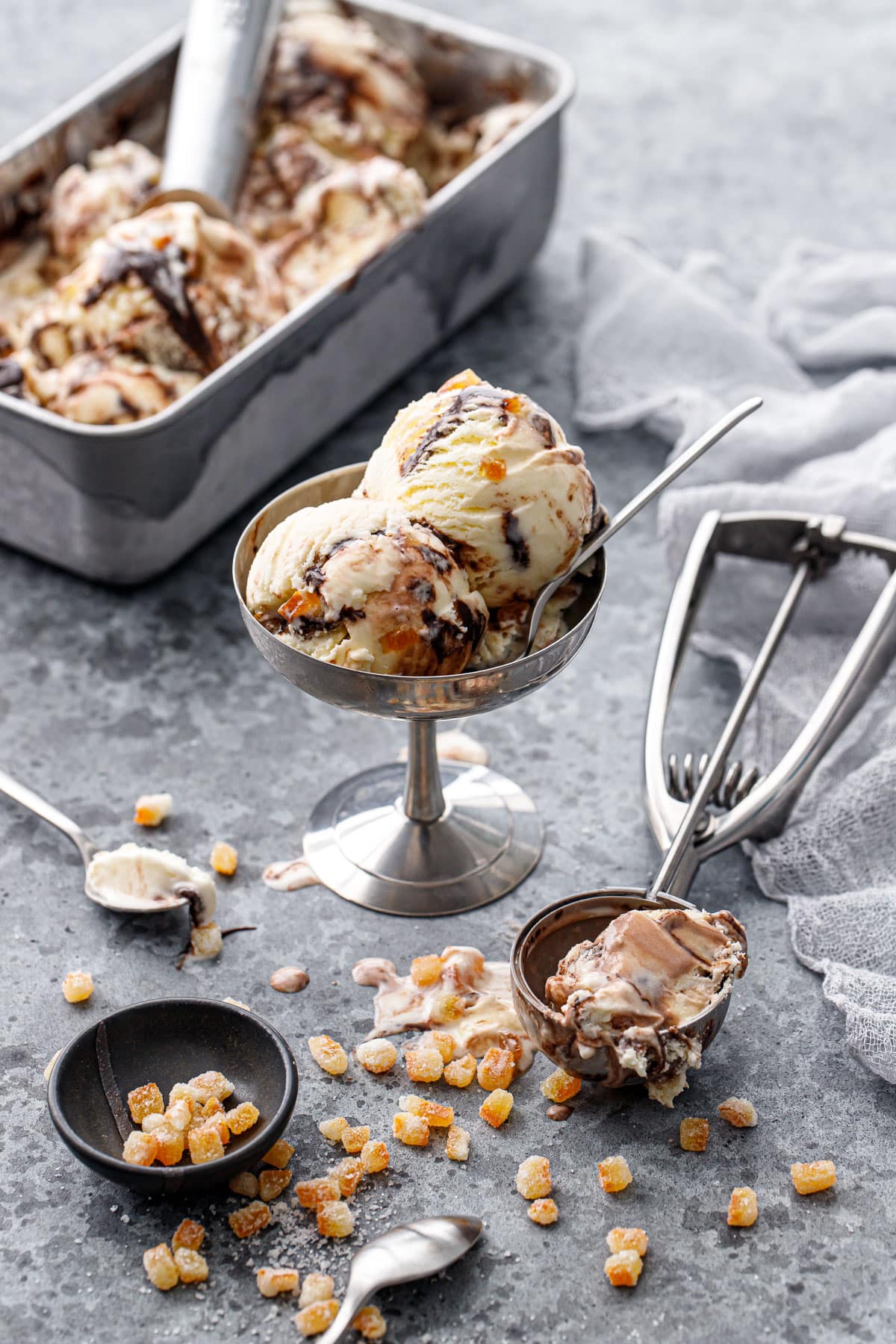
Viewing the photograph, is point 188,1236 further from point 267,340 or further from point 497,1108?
point 267,340

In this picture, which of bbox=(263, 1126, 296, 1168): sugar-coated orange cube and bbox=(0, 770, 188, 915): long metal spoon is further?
bbox=(0, 770, 188, 915): long metal spoon

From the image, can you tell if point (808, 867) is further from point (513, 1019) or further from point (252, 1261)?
point (252, 1261)

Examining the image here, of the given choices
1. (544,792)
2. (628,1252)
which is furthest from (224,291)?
(628,1252)

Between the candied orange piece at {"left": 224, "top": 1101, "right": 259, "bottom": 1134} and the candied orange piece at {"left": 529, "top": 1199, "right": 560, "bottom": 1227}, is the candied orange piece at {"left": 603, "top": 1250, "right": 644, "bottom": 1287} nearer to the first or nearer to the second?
the candied orange piece at {"left": 529, "top": 1199, "right": 560, "bottom": 1227}

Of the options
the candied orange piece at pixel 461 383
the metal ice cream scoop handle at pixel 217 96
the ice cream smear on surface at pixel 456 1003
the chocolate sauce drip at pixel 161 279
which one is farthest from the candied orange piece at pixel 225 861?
the metal ice cream scoop handle at pixel 217 96

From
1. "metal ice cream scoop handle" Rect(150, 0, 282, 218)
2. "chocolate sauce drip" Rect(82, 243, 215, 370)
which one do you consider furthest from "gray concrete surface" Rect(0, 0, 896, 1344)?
"metal ice cream scoop handle" Rect(150, 0, 282, 218)

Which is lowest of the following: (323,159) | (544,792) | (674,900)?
(544,792)
